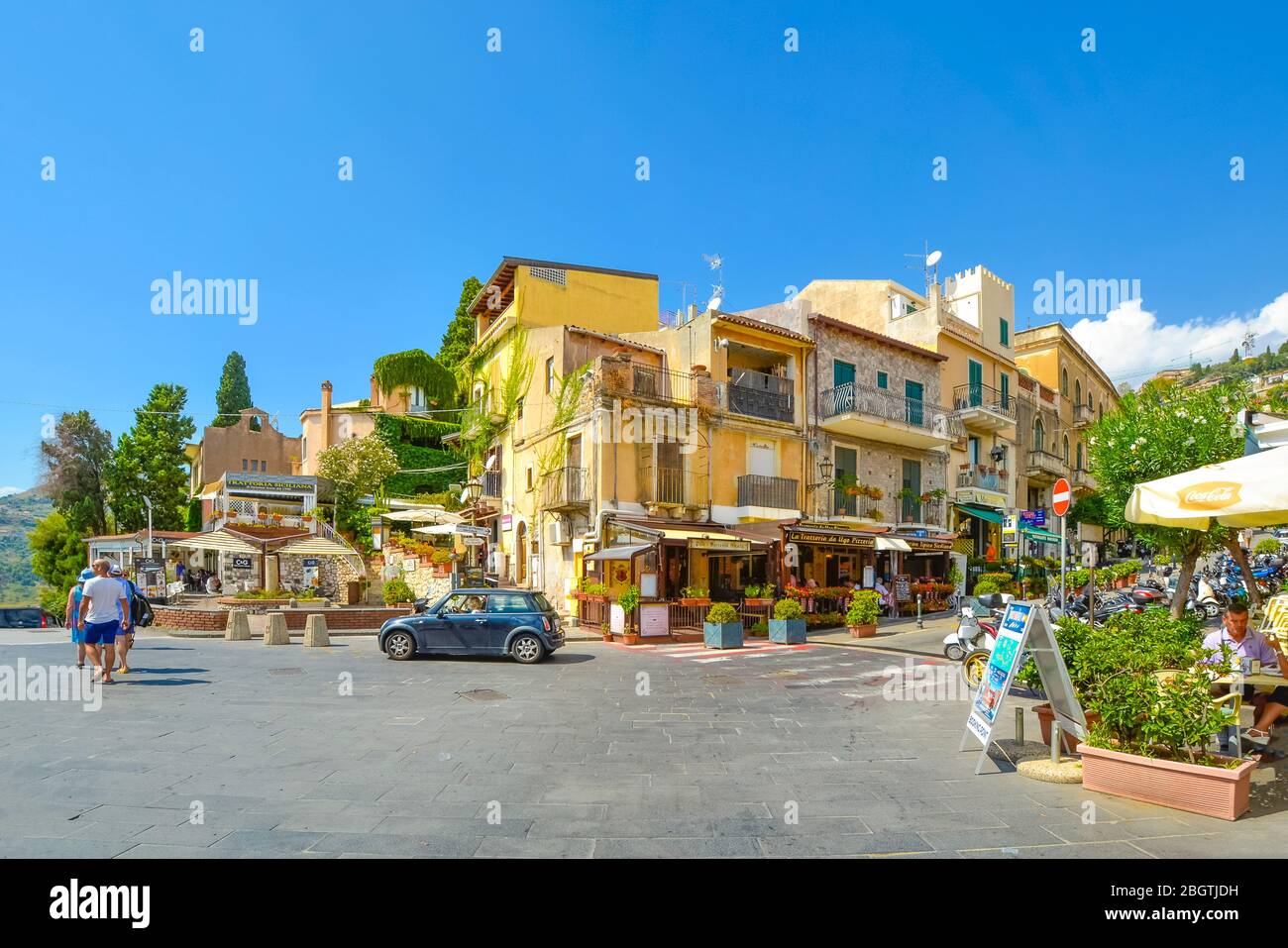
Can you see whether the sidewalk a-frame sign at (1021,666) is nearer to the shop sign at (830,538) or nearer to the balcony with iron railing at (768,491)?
the shop sign at (830,538)

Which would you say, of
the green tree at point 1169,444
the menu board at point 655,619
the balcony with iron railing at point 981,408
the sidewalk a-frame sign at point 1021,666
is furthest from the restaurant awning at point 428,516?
the sidewalk a-frame sign at point 1021,666

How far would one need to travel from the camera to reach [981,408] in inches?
1110

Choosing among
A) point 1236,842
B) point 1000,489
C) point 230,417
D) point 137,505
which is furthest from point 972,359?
point 230,417

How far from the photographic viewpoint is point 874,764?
630cm

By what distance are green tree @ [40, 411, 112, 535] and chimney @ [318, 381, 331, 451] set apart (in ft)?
43.4

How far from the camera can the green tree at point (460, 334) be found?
1667 inches

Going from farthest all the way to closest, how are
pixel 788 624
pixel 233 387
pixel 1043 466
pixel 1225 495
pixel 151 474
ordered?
pixel 233 387
pixel 151 474
pixel 1043 466
pixel 788 624
pixel 1225 495

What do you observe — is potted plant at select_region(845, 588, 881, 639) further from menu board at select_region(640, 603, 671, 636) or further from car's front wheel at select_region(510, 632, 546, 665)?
car's front wheel at select_region(510, 632, 546, 665)

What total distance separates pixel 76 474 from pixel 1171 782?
52.4 m

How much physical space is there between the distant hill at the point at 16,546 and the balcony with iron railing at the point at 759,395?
4429 inches

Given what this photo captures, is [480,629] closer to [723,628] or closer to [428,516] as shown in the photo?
[723,628]

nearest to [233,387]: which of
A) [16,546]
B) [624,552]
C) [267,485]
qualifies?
[267,485]

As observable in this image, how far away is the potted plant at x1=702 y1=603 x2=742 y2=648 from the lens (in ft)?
53.6
